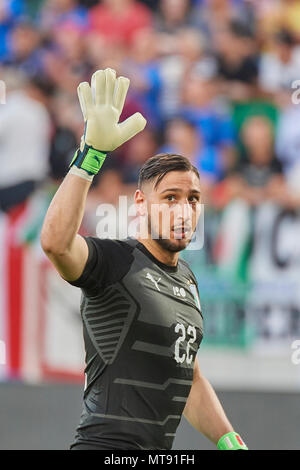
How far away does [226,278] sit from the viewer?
8.52m

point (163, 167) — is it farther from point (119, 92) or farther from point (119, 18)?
point (119, 18)

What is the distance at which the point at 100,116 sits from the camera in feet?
12.0

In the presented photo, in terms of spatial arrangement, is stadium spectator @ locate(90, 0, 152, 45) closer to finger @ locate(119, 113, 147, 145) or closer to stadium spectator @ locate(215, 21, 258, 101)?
stadium spectator @ locate(215, 21, 258, 101)

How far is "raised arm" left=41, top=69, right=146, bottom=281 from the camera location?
3510mm

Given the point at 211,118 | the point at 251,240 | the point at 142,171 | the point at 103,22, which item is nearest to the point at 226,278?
the point at 251,240

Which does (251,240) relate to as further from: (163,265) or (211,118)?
(163,265)

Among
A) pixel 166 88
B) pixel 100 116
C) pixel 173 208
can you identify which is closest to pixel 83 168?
pixel 100 116

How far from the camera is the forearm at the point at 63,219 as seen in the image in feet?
11.5

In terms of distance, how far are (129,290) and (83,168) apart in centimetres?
62

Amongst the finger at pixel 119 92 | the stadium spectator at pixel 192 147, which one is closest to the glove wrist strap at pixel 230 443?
the finger at pixel 119 92

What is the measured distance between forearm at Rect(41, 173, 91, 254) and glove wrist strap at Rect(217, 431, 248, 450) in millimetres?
1456

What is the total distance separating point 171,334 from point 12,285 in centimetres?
499

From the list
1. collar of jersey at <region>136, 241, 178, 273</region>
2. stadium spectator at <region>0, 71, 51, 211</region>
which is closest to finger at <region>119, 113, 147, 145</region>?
collar of jersey at <region>136, 241, 178, 273</region>

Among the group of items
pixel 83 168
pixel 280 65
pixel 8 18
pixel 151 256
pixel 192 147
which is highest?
pixel 8 18
